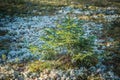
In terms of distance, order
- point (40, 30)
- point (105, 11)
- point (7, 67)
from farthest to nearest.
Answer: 1. point (105, 11)
2. point (40, 30)
3. point (7, 67)

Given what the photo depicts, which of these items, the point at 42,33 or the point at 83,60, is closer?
the point at 83,60

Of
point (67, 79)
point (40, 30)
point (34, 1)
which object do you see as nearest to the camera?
point (67, 79)

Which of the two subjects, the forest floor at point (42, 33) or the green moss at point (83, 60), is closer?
the forest floor at point (42, 33)

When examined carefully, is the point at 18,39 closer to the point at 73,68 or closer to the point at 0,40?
the point at 0,40

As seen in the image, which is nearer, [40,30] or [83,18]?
[40,30]

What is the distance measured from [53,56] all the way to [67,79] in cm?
213

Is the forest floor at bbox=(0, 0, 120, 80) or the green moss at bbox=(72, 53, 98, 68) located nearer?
the forest floor at bbox=(0, 0, 120, 80)

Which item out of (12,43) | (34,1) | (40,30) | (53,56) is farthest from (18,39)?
(34,1)

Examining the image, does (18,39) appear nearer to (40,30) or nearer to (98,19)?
(40,30)

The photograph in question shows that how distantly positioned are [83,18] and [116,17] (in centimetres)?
266

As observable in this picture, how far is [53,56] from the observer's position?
13.7 metres

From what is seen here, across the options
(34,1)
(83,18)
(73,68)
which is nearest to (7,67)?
(73,68)

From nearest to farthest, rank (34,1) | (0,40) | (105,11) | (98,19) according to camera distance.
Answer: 1. (0,40)
2. (98,19)
3. (105,11)
4. (34,1)

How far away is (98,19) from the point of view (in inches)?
826
